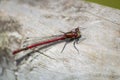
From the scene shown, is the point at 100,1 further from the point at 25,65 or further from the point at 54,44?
the point at 25,65

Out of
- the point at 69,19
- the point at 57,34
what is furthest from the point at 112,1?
the point at 57,34

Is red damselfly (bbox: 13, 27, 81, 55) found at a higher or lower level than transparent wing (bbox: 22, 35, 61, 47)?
higher

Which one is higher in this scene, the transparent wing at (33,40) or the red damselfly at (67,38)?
the red damselfly at (67,38)

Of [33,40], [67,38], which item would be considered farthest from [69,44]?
[33,40]

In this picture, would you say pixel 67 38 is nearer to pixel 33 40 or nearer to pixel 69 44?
pixel 69 44

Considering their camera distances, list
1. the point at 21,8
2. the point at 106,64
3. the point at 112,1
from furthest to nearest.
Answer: the point at 112,1
the point at 21,8
the point at 106,64

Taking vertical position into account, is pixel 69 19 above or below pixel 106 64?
above

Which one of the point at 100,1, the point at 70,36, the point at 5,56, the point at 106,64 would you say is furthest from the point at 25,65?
the point at 100,1

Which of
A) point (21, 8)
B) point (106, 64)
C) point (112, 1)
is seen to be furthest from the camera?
point (112, 1)

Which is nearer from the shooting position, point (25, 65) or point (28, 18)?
point (25, 65)
